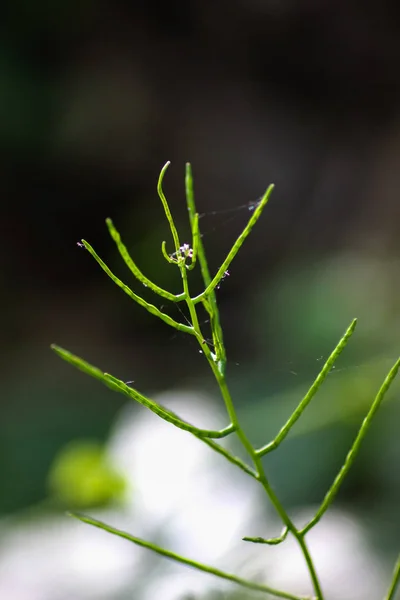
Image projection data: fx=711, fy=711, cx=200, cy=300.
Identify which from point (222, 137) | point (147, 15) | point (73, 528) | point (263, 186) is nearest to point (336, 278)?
point (263, 186)

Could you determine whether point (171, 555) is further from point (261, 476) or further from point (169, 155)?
point (169, 155)

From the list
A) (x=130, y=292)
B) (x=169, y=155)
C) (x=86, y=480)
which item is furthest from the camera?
(x=169, y=155)

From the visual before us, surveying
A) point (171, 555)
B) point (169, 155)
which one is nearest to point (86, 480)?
point (171, 555)

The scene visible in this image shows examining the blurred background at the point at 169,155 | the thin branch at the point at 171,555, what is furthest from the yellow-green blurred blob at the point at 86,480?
the blurred background at the point at 169,155

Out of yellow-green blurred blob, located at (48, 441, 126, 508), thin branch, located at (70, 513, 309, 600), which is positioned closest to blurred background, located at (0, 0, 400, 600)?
yellow-green blurred blob, located at (48, 441, 126, 508)

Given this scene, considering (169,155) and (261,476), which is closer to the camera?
(261,476)

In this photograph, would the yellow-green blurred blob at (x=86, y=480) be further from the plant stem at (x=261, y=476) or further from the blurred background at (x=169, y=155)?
the blurred background at (x=169, y=155)

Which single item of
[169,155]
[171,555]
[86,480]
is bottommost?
[171,555]

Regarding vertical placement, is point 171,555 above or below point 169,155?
below
